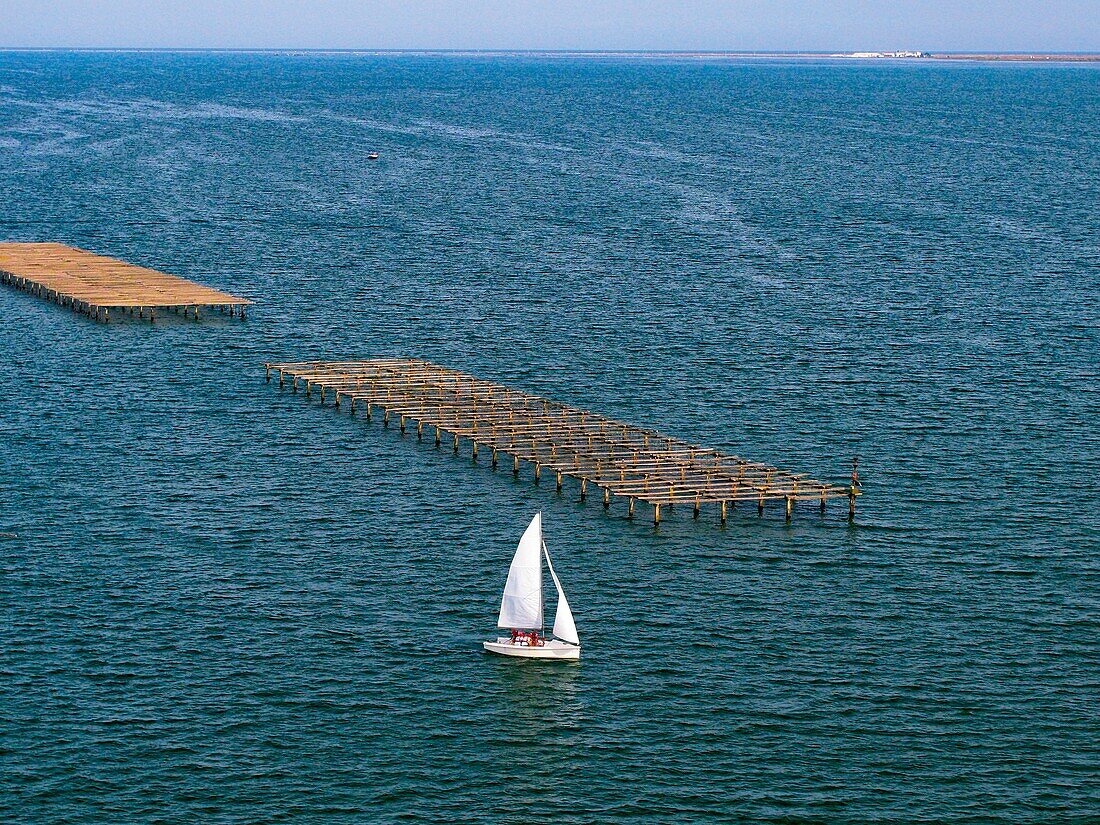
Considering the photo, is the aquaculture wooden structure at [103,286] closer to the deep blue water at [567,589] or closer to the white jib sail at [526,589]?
the deep blue water at [567,589]

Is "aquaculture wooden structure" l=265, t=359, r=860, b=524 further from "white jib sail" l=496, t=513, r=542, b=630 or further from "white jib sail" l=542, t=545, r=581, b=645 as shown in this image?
"white jib sail" l=542, t=545, r=581, b=645

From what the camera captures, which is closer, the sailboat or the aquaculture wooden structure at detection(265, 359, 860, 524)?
the sailboat

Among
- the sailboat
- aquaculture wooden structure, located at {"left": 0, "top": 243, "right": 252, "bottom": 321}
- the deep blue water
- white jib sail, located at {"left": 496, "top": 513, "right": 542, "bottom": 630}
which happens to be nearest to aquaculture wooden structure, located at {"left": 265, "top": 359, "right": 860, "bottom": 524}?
the deep blue water

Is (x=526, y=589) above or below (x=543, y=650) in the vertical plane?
above

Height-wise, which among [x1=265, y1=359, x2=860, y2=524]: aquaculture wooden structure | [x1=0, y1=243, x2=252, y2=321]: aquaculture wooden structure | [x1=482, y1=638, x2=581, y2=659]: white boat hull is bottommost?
[x1=482, y1=638, x2=581, y2=659]: white boat hull

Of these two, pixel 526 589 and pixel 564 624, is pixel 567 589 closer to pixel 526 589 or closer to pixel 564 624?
pixel 526 589

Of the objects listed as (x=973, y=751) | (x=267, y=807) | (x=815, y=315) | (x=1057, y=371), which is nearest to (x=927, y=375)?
(x=1057, y=371)

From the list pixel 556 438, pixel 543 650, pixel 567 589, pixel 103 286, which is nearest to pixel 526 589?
pixel 543 650
